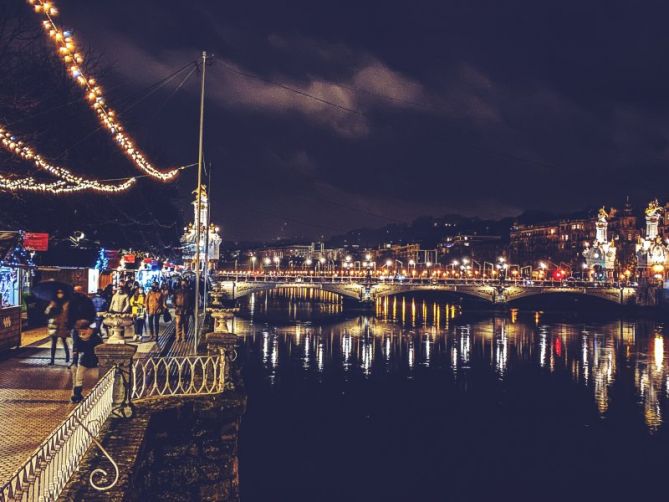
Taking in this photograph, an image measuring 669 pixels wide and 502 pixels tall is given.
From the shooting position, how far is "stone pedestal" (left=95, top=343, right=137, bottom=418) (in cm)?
1192

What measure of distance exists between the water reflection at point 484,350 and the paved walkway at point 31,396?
16.1m

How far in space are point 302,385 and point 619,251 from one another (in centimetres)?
11988

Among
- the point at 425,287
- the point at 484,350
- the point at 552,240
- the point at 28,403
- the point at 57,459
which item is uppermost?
the point at 552,240

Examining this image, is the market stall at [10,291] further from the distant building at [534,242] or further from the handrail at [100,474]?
the distant building at [534,242]

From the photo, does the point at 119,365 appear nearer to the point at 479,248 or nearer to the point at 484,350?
the point at 484,350

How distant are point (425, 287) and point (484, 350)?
38.4 metres

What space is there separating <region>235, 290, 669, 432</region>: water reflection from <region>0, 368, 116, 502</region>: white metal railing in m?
22.8

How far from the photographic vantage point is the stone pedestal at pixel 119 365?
11922 mm

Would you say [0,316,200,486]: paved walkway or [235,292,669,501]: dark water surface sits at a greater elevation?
[0,316,200,486]: paved walkway

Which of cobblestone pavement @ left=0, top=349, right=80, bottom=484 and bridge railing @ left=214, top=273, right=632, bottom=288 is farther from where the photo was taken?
bridge railing @ left=214, top=273, right=632, bottom=288

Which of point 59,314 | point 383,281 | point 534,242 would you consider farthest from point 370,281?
point 534,242

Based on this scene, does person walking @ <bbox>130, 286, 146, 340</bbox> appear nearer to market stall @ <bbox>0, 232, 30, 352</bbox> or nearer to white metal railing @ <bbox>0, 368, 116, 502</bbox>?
market stall @ <bbox>0, 232, 30, 352</bbox>

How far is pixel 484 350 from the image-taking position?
4697 cm

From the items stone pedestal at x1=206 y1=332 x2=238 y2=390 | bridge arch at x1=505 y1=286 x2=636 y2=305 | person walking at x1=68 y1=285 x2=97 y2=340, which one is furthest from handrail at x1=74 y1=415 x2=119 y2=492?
bridge arch at x1=505 y1=286 x2=636 y2=305
